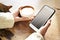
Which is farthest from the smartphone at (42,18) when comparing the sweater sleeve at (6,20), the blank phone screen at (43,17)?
the sweater sleeve at (6,20)

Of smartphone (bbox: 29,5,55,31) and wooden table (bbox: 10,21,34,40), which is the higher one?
smartphone (bbox: 29,5,55,31)

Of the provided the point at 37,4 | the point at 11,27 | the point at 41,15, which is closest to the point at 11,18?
the point at 11,27

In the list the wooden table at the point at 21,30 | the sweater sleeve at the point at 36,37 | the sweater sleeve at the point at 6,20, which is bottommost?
the wooden table at the point at 21,30

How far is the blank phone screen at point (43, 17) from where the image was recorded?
2.83 feet

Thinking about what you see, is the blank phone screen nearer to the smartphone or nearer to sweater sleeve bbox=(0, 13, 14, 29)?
the smartphone

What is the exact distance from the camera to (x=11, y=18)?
2.82 feet

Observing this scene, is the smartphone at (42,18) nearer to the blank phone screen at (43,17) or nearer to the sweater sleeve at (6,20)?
the blank phone screen at (43,17)

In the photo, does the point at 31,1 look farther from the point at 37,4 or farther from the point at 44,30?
the point at 44,30

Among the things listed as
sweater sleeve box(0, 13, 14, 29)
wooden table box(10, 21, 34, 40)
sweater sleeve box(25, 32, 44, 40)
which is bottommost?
wooden table box(10, 21, 34, 40)

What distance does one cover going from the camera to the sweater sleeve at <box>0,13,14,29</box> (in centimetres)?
83

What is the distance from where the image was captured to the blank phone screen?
861 mm

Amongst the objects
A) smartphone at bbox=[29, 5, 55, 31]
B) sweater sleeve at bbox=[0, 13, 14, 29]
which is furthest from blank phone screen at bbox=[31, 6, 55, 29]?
sweater sleeve at bbox=[0, 13, 14, 29]

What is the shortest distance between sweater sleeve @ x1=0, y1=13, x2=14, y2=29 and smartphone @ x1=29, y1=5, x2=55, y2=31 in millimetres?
104

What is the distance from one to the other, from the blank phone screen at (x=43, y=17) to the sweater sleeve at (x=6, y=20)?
0.37 feet
